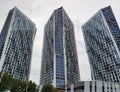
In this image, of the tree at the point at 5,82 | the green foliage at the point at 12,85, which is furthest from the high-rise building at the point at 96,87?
the tree at the point at 5,82

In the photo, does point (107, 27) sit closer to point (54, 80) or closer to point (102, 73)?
point (102, 73)

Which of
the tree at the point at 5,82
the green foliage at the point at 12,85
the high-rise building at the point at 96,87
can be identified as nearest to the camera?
the tree at the point at 5,82

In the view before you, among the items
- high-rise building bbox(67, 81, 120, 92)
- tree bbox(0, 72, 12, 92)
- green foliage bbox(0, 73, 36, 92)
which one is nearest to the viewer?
tree bbox(0, 72, 12, 92)

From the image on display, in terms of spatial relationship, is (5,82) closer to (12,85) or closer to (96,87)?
(12,85)

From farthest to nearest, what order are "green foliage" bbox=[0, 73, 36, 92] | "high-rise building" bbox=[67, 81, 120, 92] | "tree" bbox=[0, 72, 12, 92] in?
"high-rise building" bbox=[67, 81, 120, 92] → "green foliage" bbox=[0, 73, 36, 92] → "tree" bbox=[0, 72, 12, 92]

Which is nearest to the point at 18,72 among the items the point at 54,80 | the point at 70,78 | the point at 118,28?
the point at 54,80

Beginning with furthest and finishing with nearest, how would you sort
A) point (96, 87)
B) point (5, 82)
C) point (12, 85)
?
point (96, 87) → point (12, 85) → point (5, 82)

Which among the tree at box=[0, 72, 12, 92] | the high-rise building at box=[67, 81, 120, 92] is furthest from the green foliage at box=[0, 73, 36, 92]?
the high-rise building at box=[67, 81, 120, 92]

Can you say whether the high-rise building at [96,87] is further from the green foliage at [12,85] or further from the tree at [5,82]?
the tree at [5,82]

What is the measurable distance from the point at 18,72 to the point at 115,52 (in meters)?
104

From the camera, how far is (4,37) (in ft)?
641

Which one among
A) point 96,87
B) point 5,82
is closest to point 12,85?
point 5,82

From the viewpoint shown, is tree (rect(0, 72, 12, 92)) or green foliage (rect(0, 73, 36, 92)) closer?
tree (rect(0, 72, 12, 92))

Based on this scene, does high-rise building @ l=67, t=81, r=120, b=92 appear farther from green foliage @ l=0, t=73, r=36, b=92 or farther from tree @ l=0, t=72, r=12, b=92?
tree @ l=0, t=72, r=12, b=92
